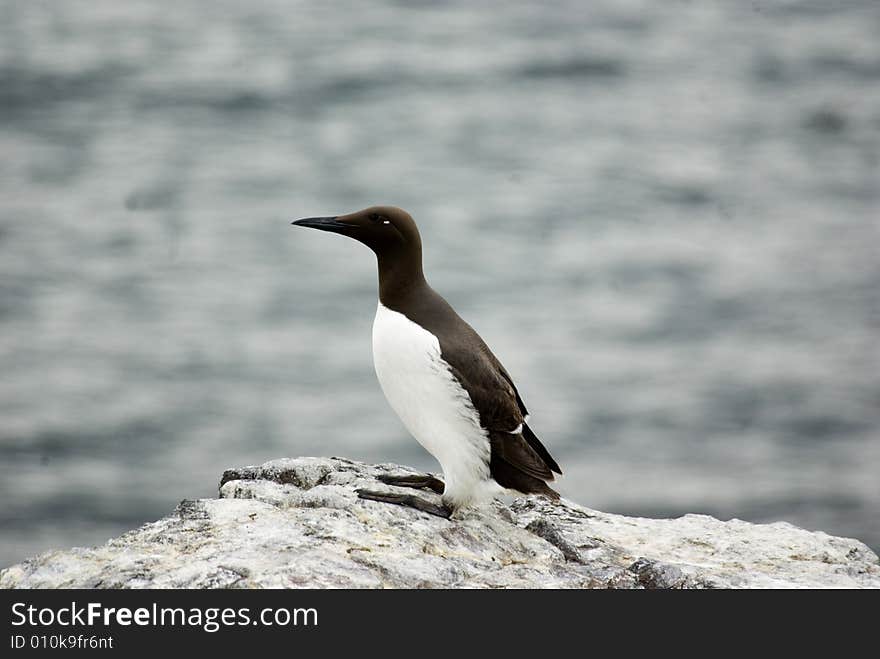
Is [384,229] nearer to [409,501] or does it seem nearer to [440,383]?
[440,383]

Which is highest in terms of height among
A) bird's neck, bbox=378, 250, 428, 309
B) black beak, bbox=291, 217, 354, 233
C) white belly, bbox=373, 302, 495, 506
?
black beak, bbox=291, 217, 354, 233

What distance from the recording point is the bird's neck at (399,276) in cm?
560

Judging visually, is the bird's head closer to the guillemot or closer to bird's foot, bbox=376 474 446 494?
the guillemot

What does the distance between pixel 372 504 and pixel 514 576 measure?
29.9 inches

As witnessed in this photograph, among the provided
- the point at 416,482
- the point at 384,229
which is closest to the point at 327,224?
the point at 384,229

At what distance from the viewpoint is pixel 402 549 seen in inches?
187

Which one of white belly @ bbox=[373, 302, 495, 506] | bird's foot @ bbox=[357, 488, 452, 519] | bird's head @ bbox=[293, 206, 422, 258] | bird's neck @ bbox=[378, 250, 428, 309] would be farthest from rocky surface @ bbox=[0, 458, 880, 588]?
bird's head @ bbox=[293, 206, 422, 258]

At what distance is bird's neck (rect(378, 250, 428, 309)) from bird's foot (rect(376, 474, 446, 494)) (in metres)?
0.85

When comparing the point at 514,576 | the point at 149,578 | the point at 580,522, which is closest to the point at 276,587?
the point at 149,578

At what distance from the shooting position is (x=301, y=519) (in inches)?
190

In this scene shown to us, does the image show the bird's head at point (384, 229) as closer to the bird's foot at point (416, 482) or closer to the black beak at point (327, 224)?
the black beak at point (327, 224)

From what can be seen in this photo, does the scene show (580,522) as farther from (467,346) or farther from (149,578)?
(149,578)

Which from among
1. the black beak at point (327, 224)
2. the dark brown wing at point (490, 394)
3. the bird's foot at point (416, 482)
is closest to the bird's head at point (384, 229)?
the black beak at point (327, 224)

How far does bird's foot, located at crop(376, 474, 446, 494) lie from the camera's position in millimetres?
5777
